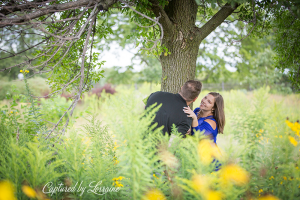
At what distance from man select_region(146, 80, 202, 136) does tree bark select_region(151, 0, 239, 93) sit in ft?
2.35

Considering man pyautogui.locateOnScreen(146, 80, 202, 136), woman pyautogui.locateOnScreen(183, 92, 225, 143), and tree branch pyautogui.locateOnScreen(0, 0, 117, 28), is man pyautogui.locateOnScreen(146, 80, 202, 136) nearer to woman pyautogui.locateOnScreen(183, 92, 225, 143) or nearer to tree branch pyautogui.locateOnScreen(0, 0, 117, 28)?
woman pyautogui.locateOnScreen(183, 92, 225, 143)

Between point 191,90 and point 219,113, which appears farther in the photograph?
point 219,113

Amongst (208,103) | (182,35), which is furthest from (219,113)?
(182,35)

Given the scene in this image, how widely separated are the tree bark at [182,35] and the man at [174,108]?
0.72 meters

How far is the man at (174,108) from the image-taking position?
2398 mm

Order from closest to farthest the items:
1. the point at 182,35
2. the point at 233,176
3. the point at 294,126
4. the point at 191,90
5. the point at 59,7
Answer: the point at 233,176, the point at 294,126, the point at 59,7, the point at 191,90, the point at 182,35

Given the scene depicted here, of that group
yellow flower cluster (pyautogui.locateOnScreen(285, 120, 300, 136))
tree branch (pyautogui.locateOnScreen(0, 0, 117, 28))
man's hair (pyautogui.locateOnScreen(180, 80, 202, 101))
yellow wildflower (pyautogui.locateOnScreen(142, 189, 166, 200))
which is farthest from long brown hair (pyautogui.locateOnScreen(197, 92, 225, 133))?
tree branch (pyautogui.locateOnScreen(0, 0, 117, 28))

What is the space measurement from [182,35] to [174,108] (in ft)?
4.79

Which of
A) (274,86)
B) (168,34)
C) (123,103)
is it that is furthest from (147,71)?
(123,103)

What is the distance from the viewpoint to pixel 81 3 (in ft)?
7.16

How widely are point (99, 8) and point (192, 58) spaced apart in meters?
1.79

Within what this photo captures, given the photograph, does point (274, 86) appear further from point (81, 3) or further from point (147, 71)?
point (81, 3)

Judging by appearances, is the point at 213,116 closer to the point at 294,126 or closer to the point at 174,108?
the point at 174,108

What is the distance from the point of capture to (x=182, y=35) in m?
3.10
